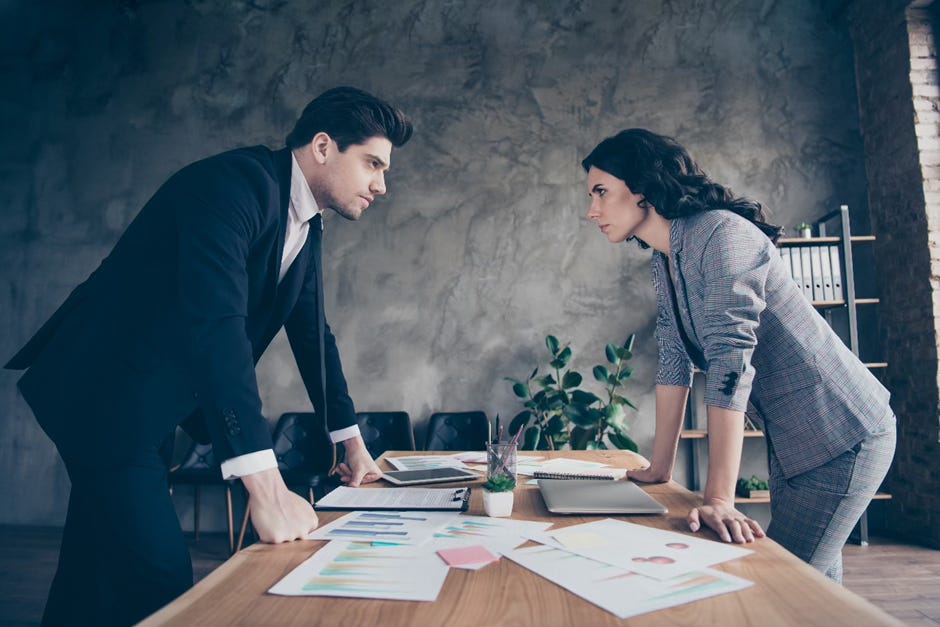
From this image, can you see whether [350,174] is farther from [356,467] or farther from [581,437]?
[581,437]

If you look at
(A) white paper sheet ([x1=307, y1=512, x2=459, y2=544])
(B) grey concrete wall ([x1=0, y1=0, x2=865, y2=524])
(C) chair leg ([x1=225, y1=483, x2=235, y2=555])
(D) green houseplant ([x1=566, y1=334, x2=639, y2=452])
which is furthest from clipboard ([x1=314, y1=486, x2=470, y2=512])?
(B) grey concrete wall ([x1=0, y1=0, x2=865, y2=524])

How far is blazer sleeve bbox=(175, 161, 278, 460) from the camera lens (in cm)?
96

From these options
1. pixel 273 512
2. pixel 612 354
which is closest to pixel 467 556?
pixel 273 512

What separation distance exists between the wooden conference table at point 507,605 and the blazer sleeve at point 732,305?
374 mm

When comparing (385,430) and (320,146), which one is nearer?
(320,146)

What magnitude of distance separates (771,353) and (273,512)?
1080 mm

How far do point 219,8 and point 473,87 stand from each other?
201 cm

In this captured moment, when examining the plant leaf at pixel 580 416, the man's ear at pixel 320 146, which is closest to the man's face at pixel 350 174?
the man's ear at pixel 320 146

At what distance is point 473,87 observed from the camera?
416 cm

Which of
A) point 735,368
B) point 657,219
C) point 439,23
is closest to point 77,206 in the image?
point 439,23

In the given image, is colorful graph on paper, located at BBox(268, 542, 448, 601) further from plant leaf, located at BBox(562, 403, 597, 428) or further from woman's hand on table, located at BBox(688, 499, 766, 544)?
plant leaf, located at BBox(562, 403, 597, 428)

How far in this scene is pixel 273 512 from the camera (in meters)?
0.97

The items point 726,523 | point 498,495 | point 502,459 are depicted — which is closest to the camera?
point 726,523

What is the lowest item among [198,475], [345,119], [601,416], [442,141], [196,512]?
[196,512]
